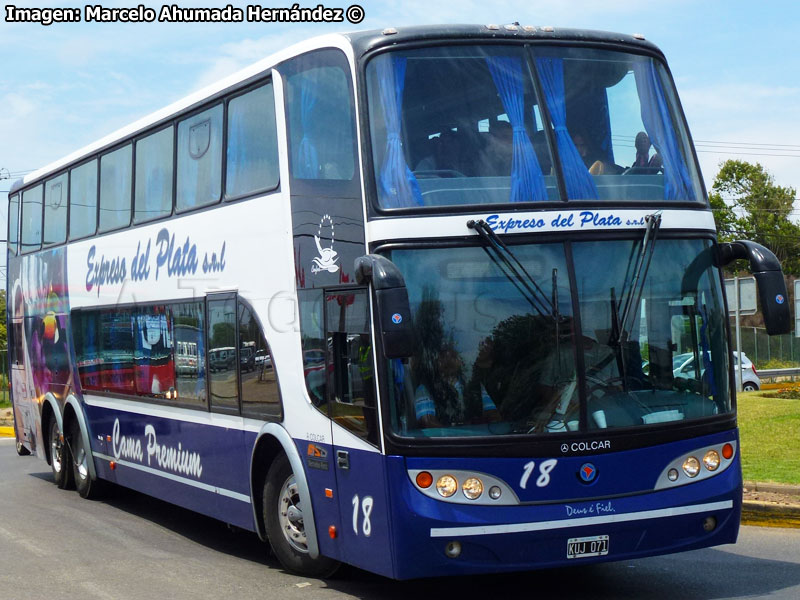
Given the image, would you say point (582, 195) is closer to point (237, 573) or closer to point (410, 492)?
point (410, 492)

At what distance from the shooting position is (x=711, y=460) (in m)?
8.12

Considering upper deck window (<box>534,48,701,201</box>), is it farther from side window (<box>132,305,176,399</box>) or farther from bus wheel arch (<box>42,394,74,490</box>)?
bus wheel arch (<box>42,394,74,490</box>)

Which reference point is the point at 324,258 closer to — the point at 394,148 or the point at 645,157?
the point at 394,148

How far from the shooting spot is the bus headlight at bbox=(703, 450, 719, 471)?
8.09 metres

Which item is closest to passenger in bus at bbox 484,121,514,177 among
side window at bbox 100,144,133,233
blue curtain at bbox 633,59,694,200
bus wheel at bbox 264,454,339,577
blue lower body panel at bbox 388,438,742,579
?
blue curtain at bbox 633,59,694,200

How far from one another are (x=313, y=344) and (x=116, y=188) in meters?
5.44

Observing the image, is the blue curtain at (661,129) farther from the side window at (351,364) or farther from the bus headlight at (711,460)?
the side window at (351,364)

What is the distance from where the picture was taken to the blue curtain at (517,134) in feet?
26.2

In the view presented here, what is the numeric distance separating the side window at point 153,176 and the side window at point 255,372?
7.43 feet

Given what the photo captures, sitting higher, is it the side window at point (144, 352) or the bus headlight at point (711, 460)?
the side window at point (144, 352)

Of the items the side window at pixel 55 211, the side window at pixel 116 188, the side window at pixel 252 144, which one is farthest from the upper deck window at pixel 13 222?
the side window at pixel 252 144

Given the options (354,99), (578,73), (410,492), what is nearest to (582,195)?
(578,73)

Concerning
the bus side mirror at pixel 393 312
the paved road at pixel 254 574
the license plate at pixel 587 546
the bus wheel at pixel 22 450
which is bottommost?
the paved road at pixel 254 574

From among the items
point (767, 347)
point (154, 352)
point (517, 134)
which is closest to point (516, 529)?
point (517, 134)
